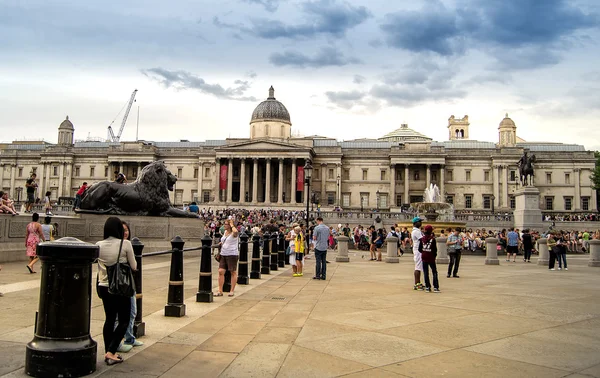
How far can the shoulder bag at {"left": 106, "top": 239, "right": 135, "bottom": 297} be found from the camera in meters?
6.43

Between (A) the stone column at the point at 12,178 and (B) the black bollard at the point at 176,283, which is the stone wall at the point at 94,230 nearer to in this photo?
(B) the black bollard at the point at 176,283

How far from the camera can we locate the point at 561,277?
19.1m

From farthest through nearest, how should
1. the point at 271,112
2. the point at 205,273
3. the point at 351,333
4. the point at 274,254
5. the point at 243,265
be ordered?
the point at 271,112 → the point at 274,254 → the point at 243,265 → the point at 205,273 → the point at 351,333

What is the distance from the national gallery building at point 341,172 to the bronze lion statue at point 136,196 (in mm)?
58038

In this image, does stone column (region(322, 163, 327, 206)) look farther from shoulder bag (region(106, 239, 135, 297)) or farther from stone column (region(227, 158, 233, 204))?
shoulder bag (region(106, 239, 135, 297))

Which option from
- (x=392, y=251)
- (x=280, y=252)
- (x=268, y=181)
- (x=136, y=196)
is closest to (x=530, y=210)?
(x=392, y=251)

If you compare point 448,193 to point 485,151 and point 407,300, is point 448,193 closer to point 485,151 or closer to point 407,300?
point 485,151

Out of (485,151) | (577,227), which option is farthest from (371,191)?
(577,227)

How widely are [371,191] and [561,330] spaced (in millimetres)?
81868

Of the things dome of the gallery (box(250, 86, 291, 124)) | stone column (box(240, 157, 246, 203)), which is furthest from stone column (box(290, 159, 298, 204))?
dome of the gallery (box(250, 86, 291, 124))

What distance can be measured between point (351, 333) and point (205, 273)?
4.00 metres

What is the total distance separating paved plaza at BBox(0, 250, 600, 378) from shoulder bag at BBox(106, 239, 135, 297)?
89cm

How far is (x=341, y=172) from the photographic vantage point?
3565 inches

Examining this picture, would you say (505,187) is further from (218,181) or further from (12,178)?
(12,178)
